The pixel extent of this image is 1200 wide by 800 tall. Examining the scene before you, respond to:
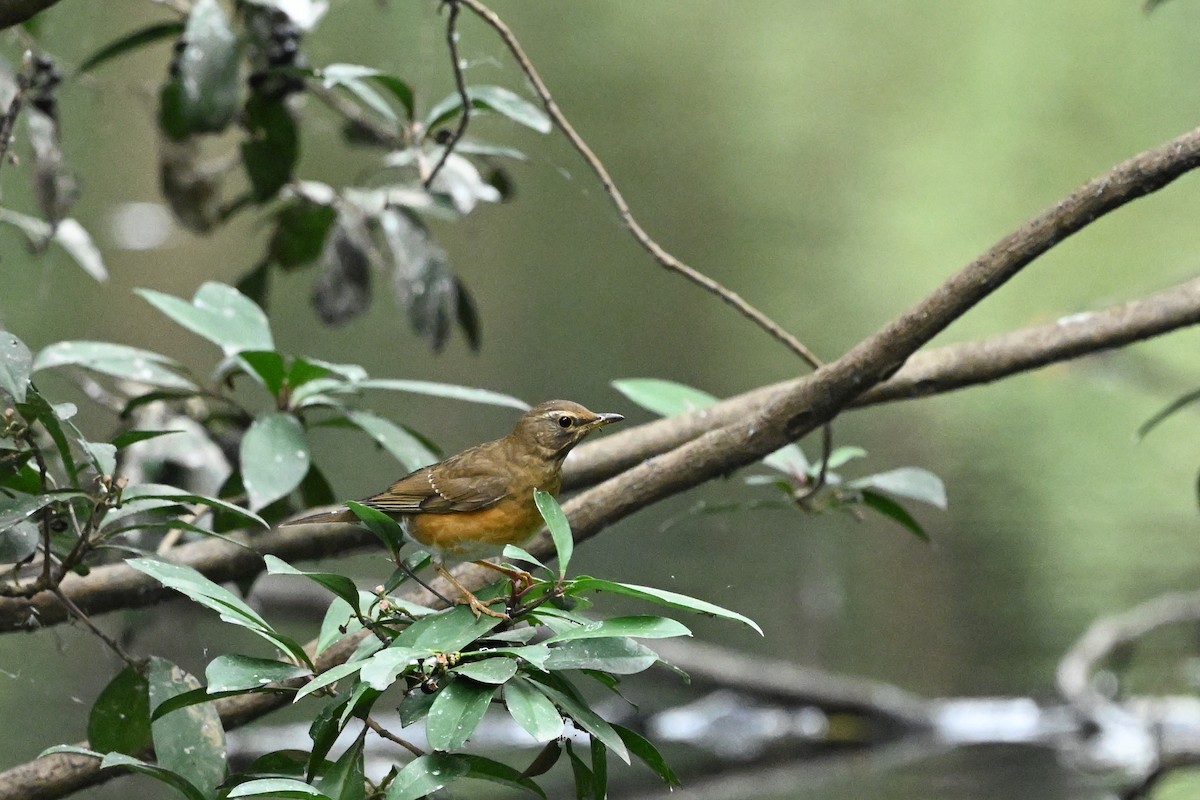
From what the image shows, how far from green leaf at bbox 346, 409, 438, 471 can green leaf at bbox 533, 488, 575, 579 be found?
1.02 meters

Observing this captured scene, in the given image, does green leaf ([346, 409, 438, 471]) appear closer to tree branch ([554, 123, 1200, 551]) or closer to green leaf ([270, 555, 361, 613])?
tree branch ([554, 123, 1200, 551])

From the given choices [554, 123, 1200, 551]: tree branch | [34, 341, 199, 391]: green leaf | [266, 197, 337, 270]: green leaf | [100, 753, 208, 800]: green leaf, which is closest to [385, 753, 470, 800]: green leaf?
[100, 753, 208, 800]: green leaf

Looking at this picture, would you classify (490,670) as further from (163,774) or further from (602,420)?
(602,420)

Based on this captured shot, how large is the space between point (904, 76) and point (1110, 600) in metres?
10.2

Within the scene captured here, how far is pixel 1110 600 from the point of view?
5184 millimetres

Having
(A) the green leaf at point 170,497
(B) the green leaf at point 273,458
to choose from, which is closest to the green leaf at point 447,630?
(A) the green leaf at point 170,497

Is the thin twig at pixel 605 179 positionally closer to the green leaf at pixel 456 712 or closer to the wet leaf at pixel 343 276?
the wet leaf at pixel 343 276

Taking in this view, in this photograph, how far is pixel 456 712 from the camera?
68.2 inches

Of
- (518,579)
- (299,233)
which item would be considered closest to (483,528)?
(518,579)

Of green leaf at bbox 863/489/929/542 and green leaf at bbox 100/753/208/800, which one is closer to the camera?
green leaf at bbox 100/753/208/800

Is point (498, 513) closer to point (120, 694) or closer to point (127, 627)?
point (120, 694)

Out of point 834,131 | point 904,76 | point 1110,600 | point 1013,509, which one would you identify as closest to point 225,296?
point 1110,600

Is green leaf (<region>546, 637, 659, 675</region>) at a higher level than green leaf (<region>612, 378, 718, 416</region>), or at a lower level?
lower

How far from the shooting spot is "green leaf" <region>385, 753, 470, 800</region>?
1.77m
